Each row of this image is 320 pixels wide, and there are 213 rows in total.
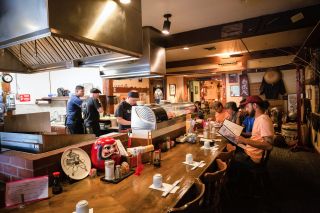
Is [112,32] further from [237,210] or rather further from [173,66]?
[173,66]

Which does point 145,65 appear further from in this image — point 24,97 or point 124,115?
point 24,97

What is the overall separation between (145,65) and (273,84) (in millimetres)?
5863

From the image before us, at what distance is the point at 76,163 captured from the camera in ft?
6.16

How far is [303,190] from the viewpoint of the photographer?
344cm

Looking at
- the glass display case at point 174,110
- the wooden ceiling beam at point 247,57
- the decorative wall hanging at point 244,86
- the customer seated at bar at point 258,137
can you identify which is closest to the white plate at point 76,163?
the glass display case at point 174,110

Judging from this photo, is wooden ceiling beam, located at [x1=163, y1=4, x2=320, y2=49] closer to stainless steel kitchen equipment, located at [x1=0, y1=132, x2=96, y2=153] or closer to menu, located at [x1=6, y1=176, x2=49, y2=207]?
stainless steel kitchen equipment, located at [x1=0, y1=132, x2=96, y2=153]

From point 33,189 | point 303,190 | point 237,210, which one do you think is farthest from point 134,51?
point 303,190

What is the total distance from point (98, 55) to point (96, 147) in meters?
0.94

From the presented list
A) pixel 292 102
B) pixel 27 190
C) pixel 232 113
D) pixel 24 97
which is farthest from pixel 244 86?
pixel 27 190

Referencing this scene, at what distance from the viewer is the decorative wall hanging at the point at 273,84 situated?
7387 mm

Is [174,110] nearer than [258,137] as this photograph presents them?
No

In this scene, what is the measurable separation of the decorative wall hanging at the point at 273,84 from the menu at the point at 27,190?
305 inches

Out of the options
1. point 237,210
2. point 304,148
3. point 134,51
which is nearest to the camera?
point 134,51

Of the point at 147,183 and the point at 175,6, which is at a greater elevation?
the point at 175,6
